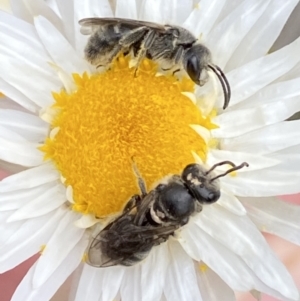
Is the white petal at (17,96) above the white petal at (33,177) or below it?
above

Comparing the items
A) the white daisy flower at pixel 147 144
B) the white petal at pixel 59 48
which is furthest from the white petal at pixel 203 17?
the white petal at pixel 59 48

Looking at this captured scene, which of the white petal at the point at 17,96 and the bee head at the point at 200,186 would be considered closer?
the bee head at the point at 200,186

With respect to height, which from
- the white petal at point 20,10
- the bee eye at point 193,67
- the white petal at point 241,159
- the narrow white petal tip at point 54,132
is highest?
the white petal at point 20,10

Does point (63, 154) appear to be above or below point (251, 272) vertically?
above

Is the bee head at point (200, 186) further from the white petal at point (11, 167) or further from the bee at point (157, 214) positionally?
the white petal at point (11, 167)

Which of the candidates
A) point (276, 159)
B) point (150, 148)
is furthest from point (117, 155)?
point (276, 159)

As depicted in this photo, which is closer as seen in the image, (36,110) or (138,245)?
(138,245)

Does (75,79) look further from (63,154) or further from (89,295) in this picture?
(89,295)
